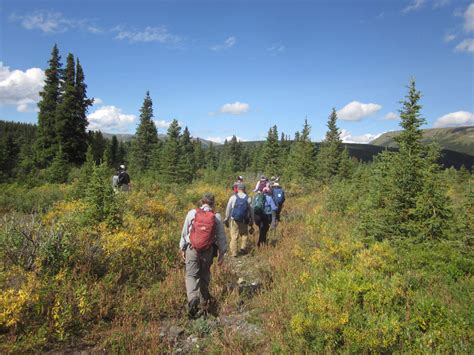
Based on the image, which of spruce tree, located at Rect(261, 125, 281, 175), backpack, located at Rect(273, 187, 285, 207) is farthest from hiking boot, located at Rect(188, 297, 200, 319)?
spruce tree, located at Rect(261, 125, 281, 175)

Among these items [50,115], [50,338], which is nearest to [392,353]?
[50,338]

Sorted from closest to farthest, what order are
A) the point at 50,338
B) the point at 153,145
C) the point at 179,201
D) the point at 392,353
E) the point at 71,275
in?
the point at 392,353 → the point at 50,338 → the point at 71,275 → the point at 179,201 → the point at 153,145

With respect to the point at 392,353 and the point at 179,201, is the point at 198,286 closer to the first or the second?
the point at 392,353

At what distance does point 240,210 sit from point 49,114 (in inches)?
1234

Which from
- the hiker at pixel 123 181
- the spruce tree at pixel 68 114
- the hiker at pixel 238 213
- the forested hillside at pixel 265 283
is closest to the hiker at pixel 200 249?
the forested hillside at pixel 265 283

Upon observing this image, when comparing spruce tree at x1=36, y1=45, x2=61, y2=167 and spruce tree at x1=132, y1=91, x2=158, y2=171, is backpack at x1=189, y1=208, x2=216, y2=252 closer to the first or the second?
spruce tree at x1=36, y1=45, x2=61, y2=167

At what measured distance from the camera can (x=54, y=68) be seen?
31672 millimetres

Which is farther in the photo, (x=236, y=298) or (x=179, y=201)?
(x=179, y=201)

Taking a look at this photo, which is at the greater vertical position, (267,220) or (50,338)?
(267,220)

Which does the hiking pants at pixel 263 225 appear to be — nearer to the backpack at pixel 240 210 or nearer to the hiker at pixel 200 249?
the backpack at pixel 240 210

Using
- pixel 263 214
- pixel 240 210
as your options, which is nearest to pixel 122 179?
pixel 240 210

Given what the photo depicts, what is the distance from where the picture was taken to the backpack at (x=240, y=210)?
8102 mm

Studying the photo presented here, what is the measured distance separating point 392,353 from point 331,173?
2885 centimetres

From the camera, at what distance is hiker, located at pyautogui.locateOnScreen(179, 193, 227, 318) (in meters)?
4.84
